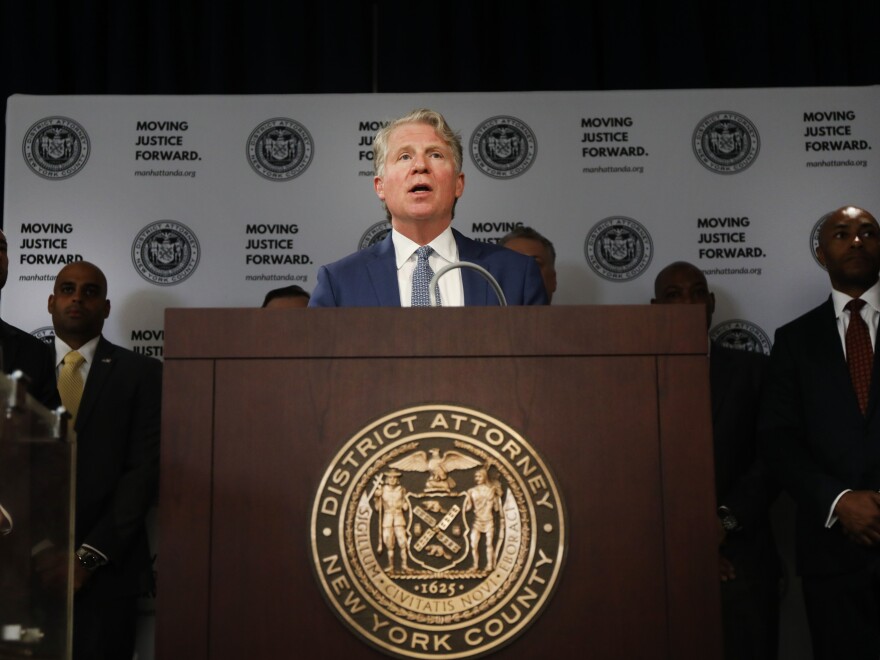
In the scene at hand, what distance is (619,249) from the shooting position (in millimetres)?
4301

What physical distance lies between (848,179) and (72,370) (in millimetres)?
3004

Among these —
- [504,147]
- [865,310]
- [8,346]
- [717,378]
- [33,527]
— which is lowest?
[33,527]

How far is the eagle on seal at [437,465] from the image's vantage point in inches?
68.1

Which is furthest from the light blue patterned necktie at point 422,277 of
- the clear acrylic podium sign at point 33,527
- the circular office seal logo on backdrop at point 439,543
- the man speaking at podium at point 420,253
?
the clear acrylic podium sign at point 33,527

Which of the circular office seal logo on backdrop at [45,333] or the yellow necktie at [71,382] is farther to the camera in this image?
the circular office seal logo on backdrop at [45,333]

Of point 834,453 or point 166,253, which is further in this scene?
point 166,253

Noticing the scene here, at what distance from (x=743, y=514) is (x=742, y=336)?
94 cm

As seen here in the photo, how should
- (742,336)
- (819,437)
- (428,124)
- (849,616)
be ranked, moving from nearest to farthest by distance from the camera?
1. (428,124)
2. (849,616)
3. (819,437)
4. (742,336)

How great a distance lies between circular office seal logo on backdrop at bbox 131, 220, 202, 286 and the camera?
4.35 metres

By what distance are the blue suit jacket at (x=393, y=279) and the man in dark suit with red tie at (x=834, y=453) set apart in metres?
1.31

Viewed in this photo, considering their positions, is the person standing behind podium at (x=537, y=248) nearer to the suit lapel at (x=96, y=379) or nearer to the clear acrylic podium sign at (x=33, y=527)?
the suit lapel at (x=96, y=379)

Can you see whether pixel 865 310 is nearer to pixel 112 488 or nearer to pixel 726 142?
pixel 726 142

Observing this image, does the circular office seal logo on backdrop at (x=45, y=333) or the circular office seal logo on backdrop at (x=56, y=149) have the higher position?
the circular office seal logo on backdrop at (x=56, y=149)

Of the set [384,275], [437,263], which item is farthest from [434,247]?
[384,275]
